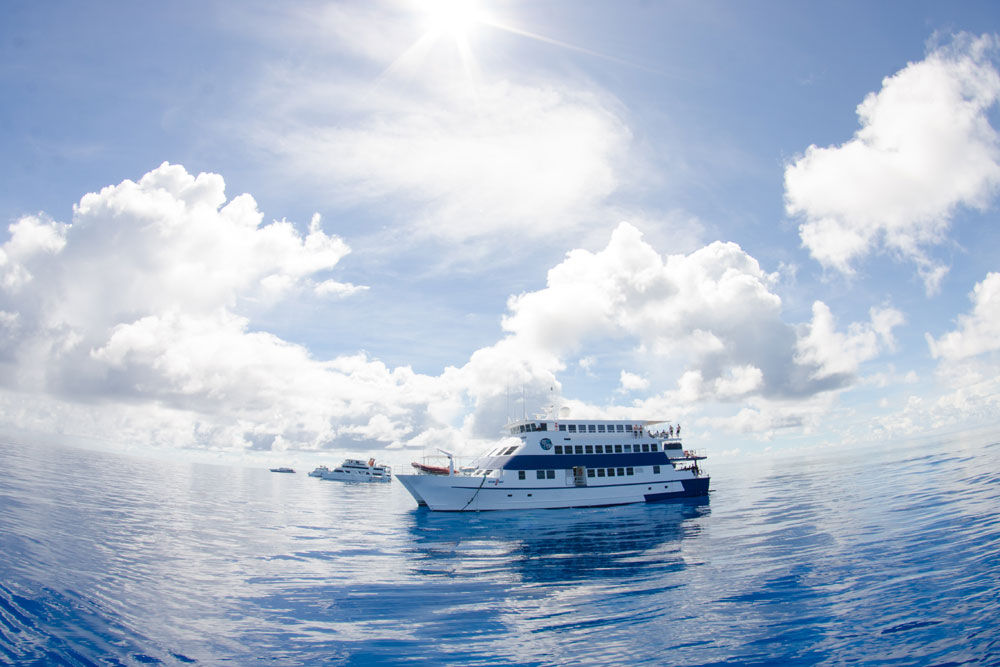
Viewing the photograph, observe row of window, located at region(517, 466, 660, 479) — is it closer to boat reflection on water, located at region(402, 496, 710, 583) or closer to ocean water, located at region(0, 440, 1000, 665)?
boat reflection on water, located at region(402, 496, 710, 583)

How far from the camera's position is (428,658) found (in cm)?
1094

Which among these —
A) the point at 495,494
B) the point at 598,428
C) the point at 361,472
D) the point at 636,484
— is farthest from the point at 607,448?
the point at 361,472

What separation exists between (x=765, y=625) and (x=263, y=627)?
1382 centimetres

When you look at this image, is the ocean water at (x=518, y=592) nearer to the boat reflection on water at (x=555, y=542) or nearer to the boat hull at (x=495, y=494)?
the boat reflection on water at (x=555, y=542)

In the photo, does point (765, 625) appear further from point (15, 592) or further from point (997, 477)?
point (997, 477)

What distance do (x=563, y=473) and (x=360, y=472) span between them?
96024mm

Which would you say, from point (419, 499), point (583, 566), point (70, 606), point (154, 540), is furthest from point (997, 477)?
point (154, 540)

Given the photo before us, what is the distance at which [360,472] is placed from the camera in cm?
12538

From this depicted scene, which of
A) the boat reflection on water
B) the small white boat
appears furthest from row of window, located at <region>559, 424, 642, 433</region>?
the small white boat

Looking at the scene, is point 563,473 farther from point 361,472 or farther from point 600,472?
point 361,472

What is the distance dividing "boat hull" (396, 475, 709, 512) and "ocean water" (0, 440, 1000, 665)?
10.1m

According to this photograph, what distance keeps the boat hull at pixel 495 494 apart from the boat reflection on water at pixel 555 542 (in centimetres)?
90

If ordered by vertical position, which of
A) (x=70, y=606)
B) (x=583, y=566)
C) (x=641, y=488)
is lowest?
(x=641, y=488)

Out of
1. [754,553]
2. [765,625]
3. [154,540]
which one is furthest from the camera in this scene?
[154,540]
